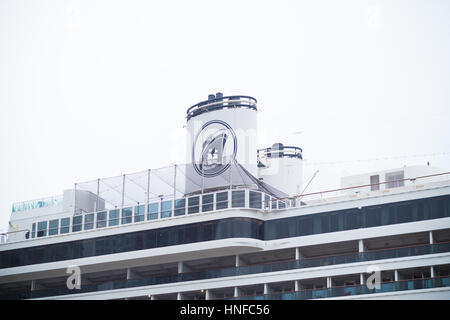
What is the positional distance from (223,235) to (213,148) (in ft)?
30.5

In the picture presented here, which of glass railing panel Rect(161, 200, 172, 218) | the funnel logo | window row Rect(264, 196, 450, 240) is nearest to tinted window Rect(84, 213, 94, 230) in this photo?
glass railing panel Rect(161, 200, 172, 218)

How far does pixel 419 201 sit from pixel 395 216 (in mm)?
1731

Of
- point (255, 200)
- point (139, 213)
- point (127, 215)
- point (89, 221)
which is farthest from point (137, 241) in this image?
point (255, 200)

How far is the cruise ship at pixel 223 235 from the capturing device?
1929 inches

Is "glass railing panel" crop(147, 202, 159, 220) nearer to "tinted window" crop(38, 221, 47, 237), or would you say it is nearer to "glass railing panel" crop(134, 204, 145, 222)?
"glass railing panel" crop(134, 204, 145, 222)

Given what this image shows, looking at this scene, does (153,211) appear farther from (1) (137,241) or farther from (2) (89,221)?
(2) (89,221)

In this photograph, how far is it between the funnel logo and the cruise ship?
0.08 m

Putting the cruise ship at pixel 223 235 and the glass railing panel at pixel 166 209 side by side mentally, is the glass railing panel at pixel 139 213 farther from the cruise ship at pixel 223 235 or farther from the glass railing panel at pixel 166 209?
the glass railing panel at pixel 166 209

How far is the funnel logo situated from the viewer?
5962 centimetres
